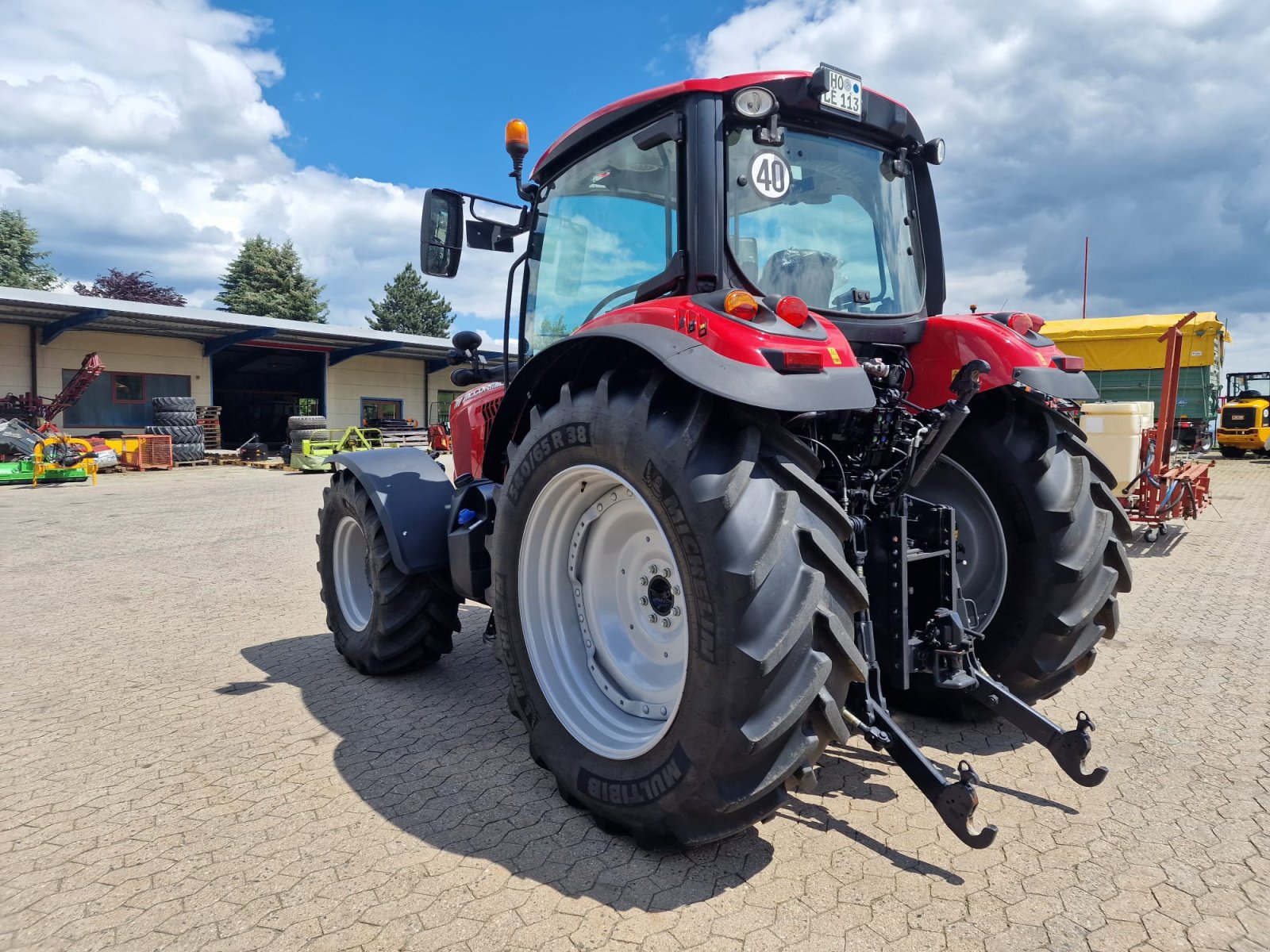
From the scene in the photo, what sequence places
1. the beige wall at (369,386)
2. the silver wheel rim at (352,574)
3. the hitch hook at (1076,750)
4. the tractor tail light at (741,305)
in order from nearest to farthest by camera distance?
the tractor tail light at (741,305)
the hitch hook at (1076,750)
the silver wheel rim at (352,574)
the beige wall at (369,386)

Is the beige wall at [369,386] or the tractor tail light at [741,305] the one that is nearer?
the tractor tail light at [741,305]

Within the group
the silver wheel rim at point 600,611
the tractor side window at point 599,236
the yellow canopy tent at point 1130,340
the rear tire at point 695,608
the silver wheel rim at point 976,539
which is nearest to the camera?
the rear tire at point 695,608

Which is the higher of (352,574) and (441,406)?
(441,406)

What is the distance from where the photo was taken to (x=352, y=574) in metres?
4.59

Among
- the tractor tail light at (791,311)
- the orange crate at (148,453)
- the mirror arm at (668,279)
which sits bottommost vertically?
the orange crate at (148,453)

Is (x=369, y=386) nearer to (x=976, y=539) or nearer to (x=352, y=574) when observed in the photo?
(x=352, y=574)

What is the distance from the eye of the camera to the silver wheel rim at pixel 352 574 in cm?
450

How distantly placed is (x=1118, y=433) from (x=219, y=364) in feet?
94.3

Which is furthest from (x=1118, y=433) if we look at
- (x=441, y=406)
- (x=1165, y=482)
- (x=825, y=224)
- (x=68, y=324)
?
(x=441, y=406)

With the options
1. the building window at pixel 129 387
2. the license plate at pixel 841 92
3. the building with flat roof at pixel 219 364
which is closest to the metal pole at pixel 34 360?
the building with flat roof at pixel 219 364

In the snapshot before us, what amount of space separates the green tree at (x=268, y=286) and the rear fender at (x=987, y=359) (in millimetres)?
48200

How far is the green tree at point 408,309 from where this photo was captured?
5847 centimetres

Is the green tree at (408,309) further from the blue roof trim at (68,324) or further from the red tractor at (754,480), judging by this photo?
the red tractor at (754,480)

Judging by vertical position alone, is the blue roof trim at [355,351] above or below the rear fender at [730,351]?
above
